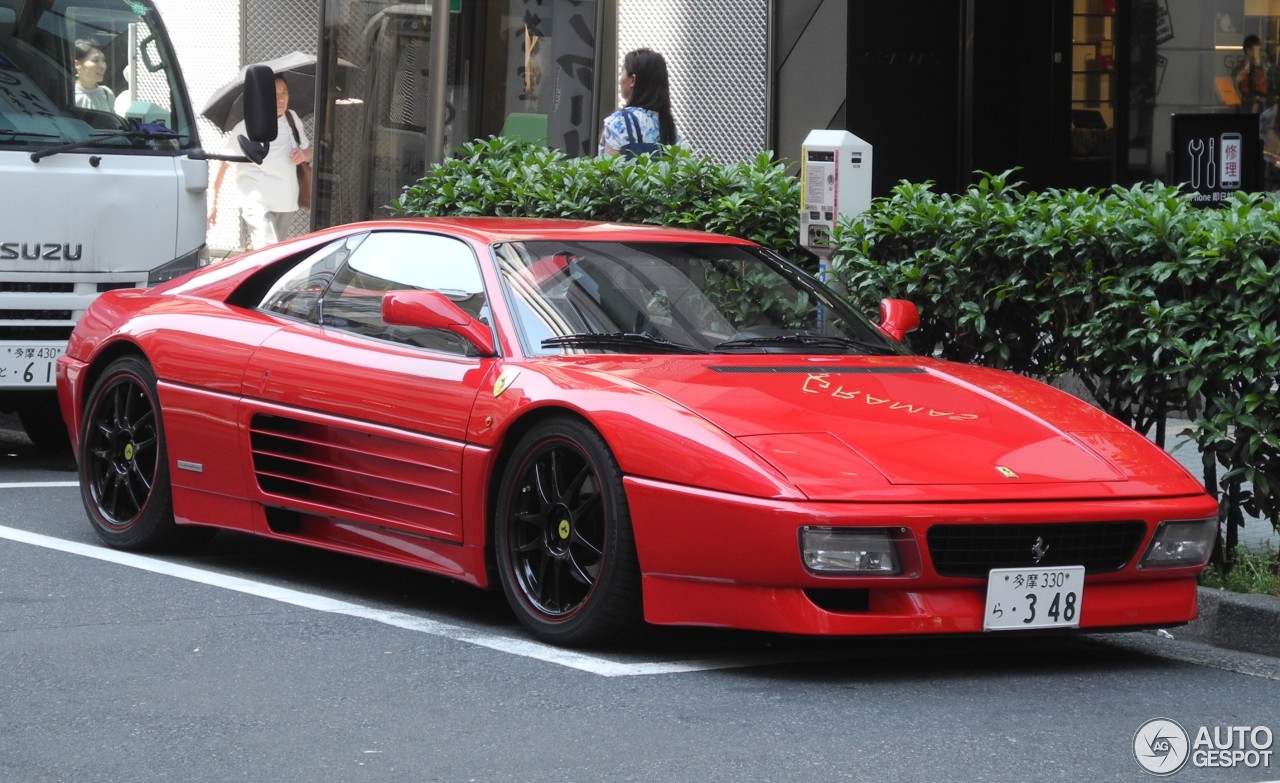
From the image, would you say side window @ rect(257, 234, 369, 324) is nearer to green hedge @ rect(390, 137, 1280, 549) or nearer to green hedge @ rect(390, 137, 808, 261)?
green hedge @ rect(390, 137, 1280, 549)

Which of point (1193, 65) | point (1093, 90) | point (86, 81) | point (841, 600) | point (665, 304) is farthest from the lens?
point (1093, 90)

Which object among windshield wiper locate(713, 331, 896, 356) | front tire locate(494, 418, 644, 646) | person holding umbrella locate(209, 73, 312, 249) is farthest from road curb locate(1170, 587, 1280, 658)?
person holding umbrella locate(209, 73, 312, 249)

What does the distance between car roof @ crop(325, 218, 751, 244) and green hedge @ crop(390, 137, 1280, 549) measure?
44.5 inches

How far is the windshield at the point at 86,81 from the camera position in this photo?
9977 mm

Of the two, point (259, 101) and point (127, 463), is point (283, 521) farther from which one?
point (259, 101)

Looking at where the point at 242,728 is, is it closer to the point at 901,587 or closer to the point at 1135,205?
the point at 901,587

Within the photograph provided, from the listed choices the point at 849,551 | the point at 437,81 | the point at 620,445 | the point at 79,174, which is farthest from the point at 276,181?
the point at 849,551

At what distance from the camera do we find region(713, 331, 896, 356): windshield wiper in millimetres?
6344

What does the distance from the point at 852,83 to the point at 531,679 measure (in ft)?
35.4

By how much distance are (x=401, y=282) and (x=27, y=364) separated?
3.71 meters

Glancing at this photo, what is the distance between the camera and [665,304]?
643 centimetres

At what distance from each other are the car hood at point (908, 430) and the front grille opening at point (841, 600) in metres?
0.29

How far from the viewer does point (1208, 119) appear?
382 inches

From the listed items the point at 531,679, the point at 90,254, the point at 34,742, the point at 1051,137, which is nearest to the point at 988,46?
the point at 1051,137
